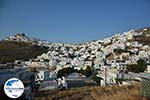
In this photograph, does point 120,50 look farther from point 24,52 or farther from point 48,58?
point 24,52

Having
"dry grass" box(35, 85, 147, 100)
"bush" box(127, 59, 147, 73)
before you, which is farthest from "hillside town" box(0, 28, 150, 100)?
"bush" box(127, 59, 147, 73)

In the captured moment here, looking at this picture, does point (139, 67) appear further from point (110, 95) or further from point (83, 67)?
point (110, 95)

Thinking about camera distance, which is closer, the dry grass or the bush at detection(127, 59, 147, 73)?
the dry grass

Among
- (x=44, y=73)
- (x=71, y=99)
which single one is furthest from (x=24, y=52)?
(x=71, y=99)

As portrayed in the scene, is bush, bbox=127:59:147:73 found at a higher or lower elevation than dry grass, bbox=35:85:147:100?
higher

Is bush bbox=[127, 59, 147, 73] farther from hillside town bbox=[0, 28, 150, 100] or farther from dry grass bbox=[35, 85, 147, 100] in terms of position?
dry grass bbox=[35, 85, 147, 100]

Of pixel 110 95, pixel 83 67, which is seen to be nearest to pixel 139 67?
pixel 83 67

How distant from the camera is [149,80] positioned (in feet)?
13.0

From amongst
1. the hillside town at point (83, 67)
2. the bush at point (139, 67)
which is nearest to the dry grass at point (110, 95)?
the hillside town at point (83, 67)

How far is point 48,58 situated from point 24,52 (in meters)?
5.16

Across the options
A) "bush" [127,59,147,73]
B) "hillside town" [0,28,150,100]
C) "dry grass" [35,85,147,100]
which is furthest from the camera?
"bush" [127,59,147,73]

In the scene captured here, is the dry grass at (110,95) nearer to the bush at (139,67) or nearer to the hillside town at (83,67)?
the hillside town at (83,67)

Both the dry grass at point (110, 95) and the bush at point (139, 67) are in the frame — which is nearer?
the dry grass at point (110, 95)

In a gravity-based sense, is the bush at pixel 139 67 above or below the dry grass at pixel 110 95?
above
